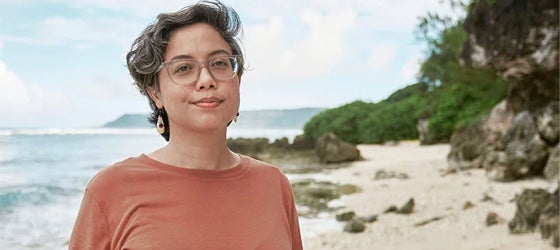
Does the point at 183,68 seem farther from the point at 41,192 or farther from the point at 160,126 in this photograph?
the point at 41,192

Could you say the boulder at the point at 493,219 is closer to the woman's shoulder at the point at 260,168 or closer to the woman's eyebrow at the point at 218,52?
the woman's shoulder at the point at 260,168

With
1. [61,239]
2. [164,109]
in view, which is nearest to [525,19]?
[61,239]

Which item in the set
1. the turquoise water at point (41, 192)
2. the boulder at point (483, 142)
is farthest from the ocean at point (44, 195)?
the boulder at point (483, 142)

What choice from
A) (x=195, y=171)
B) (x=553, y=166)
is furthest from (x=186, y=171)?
(x=553, y=166)

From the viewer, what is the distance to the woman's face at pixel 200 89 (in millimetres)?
1617

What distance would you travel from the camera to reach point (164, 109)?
1.75 m

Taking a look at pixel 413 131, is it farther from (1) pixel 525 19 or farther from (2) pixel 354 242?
(2) pixel 354 242

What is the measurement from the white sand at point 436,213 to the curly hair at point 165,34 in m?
4.93

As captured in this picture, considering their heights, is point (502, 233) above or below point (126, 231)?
below

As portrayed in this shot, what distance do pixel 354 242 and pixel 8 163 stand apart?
2428 centimetres

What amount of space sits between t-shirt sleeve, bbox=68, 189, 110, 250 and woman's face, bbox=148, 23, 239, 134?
0.28 m

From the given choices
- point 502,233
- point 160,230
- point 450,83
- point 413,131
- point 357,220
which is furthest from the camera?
point 413,131

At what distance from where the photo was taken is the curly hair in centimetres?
164

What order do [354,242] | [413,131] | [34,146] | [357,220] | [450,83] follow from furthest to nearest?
[34,146]
[413,131]
[450,83]
[357,220]
[354,242]
